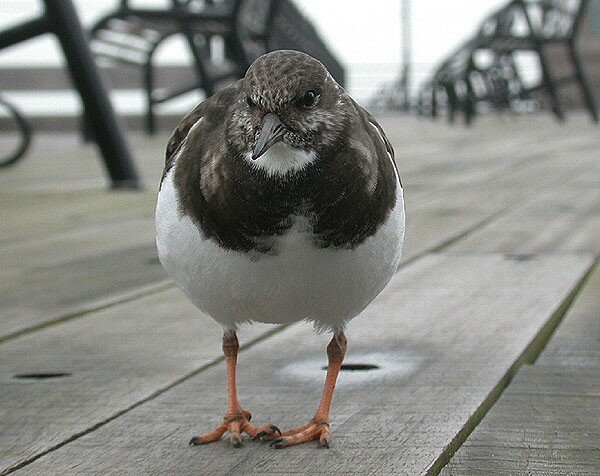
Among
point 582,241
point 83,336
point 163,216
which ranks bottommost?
point 582,241

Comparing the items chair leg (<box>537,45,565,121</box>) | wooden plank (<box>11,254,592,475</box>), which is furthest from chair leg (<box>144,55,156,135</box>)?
wooden plank (<box>11,254,592,475</box>)

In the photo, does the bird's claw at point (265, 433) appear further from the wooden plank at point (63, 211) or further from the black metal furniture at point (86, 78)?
the black metal furniture at point (86, 78)

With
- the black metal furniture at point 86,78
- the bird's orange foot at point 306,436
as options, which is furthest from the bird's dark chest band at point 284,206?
the black metal furniture at point 86,78

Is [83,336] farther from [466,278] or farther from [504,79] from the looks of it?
[504,79]

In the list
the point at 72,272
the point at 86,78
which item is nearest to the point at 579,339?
the point at 72,272

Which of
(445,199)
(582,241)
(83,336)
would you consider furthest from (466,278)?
(445,199)

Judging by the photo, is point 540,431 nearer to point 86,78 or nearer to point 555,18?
point 86,78
